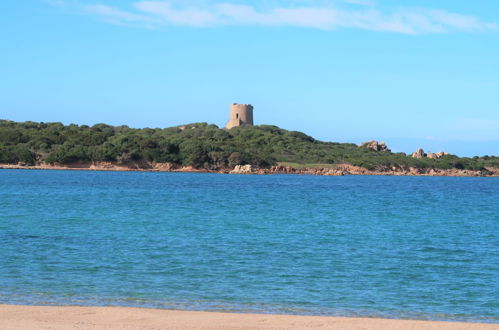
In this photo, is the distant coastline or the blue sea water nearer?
the blue sea water

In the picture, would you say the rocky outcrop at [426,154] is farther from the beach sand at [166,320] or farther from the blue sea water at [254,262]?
the beach sand at [166,320]

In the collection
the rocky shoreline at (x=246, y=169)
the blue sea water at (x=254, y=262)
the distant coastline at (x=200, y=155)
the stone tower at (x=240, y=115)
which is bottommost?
the blue sea water at (x=254, y=262)

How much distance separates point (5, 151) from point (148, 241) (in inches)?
3094

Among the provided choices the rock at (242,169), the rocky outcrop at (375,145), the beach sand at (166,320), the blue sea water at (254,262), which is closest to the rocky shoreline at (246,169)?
the rock at (242,169)

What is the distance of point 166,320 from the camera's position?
10.2 meters

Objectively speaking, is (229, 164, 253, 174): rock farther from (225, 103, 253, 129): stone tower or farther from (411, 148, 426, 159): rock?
(225, 103, 253, 129): stone tower

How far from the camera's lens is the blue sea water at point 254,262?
12.3 meters

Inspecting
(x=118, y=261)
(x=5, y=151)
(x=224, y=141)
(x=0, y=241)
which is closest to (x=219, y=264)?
(x=118, y=261)

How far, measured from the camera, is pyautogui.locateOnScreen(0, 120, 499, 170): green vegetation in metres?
94.8

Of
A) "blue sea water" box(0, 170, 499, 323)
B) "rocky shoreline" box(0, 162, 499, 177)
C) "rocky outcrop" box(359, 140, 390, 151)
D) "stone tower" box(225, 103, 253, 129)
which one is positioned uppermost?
"stone tower" box(225, 103, 253, 129)

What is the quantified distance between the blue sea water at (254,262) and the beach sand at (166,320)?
825mm

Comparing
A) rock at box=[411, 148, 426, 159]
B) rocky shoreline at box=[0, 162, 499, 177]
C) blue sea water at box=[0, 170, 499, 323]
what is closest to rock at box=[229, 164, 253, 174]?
rocky shoreline at box=[0, 162, 499, 177]

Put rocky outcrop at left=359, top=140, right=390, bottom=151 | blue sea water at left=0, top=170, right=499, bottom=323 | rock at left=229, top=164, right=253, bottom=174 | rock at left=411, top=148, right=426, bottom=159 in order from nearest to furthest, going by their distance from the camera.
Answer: blue sea water at left=0, top=170, right=499, bottom=323, rock at left=229, top=164, right=253, bottom=174, rock at left=411, top=148, right=426, bottom=159, rocky outcrop at left=359, top=140, right=390, bottom=151

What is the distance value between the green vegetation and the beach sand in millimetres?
85630
